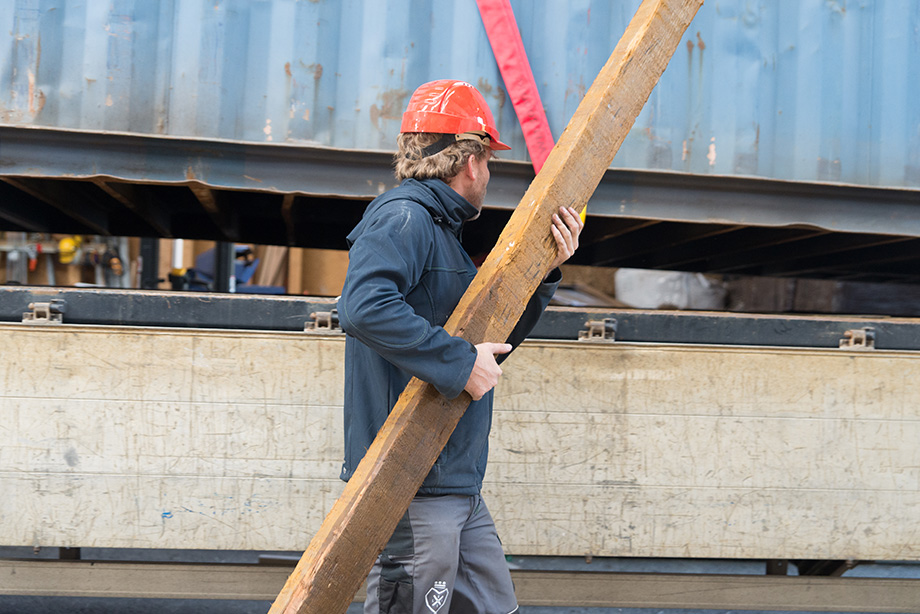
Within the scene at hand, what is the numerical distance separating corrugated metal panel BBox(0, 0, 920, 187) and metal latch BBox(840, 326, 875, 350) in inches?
26.6

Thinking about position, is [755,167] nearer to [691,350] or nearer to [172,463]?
[691,350]

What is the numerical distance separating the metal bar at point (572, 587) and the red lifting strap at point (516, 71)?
1.80 metres

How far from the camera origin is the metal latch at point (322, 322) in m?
2.67

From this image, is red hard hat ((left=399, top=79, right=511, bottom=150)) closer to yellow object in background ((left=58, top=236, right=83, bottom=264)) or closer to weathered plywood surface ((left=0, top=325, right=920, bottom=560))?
weathered plywood surface ((left=0, top=325, right=920, bottom=560))

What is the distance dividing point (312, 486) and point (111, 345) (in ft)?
3.12

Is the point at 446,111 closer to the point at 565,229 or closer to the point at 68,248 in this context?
the point at 565,229

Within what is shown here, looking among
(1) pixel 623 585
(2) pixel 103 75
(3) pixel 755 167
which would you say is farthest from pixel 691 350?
(2) pixel 103 75

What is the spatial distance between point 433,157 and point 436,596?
42.6 inches

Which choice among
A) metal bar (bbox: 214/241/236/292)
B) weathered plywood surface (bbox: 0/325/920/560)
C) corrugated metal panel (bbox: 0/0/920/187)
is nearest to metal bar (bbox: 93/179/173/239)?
corrugated metal panel (bbox: 0/0/920/187)

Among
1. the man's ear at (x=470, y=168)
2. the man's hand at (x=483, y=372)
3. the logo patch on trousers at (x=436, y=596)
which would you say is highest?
the man's ear at (x=470, y=168)

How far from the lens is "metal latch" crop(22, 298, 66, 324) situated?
102 inches

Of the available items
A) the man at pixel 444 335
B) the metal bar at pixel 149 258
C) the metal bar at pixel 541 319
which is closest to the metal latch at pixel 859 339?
the metal bar at pixel 541 319

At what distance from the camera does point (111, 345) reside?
2619 millimetres

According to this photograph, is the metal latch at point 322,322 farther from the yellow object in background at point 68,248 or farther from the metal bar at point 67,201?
the yellow object in background at point 68,248
